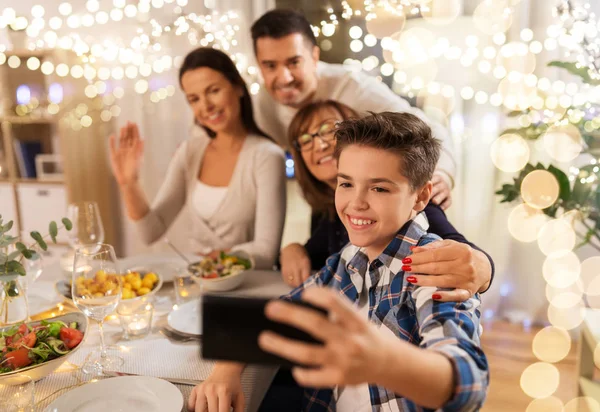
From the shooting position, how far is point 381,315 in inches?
35.3

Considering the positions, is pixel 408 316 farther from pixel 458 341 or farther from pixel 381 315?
pixel 458 341

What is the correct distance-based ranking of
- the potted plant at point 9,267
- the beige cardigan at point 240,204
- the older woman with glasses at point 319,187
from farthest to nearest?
the beige cardigan at point 240,204
the older woman with glasses at point 319,187
the potted plant at point 9,267

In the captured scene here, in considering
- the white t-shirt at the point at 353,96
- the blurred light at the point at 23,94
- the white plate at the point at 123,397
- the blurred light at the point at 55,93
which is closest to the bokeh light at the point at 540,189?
the white t-shirt at the point at 353,96

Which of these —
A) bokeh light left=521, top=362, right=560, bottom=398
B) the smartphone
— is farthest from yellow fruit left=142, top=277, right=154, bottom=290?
bokeh light left=521, top=362, right=560, bottom=398

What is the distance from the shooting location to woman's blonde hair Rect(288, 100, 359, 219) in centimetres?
152

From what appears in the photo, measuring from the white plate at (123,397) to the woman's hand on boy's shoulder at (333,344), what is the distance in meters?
0.37

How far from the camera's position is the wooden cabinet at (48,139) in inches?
111

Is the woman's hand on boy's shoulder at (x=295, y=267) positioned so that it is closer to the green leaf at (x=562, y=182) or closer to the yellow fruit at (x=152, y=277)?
the yellow fruit at (x=152, y=277)

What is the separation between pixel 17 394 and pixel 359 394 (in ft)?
2.01

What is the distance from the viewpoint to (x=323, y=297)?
1.58 feet

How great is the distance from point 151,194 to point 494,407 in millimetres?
Answer: 2260

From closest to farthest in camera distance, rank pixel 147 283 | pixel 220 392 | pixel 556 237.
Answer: pixel 220 392
pixel 147 283
pixel 556 237

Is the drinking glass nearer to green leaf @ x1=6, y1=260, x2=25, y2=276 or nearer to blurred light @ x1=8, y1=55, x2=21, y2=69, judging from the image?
green leaf @ x1=6, y1=260, x2=25, y2=276

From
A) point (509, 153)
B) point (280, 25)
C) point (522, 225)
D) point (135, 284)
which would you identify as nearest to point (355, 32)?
point (280, 25)
